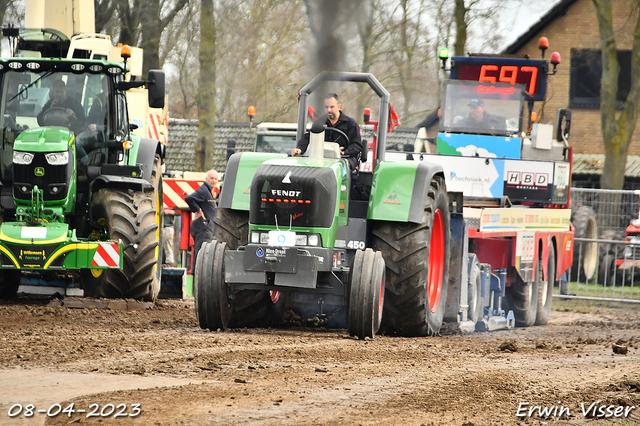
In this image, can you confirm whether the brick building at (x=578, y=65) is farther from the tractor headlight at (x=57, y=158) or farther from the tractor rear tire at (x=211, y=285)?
the tractor rear tire at (x=211, y=285)

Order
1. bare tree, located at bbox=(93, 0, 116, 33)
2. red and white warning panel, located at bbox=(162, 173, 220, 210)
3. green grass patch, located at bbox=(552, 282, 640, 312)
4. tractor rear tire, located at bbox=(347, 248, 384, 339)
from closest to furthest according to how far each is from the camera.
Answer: tractor rear tire, located at bbox=(347, 248, 384, 339) → green grass patch, located at bbox=(552, 282, 640, 312) → red and white warning panel, located at bbox=(162, 173, 220, 210) → bare tree, located at bbox=(93, 0, 116, 33)

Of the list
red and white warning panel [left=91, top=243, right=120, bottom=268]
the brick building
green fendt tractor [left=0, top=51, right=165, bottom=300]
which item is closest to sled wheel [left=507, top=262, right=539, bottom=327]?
green fendt tractor [left=0, top=51, right=165, bottom=300]

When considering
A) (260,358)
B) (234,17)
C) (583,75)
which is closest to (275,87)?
(234,17)

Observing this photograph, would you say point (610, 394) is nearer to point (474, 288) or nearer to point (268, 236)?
point (268, 236)

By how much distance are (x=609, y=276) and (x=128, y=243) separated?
30.7 ft

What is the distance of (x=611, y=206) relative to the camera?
18781mm

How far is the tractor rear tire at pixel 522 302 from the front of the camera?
11.9 meters

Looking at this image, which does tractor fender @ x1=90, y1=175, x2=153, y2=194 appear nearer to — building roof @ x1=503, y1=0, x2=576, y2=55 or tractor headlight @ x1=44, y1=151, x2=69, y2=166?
tractor headlight @ x1=44, y1=151, x2=69, y2=166

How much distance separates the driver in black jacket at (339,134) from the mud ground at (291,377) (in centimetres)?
162

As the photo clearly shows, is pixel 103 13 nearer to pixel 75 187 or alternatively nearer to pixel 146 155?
pixel 146 155

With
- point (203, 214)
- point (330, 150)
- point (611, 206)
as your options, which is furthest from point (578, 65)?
point (330, 150)

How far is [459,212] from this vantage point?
9867mm

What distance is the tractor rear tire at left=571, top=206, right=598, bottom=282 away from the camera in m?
16.2

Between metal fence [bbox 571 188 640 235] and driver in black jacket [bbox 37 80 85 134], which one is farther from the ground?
driver in black jacket [bbox 37 80 85 134]
